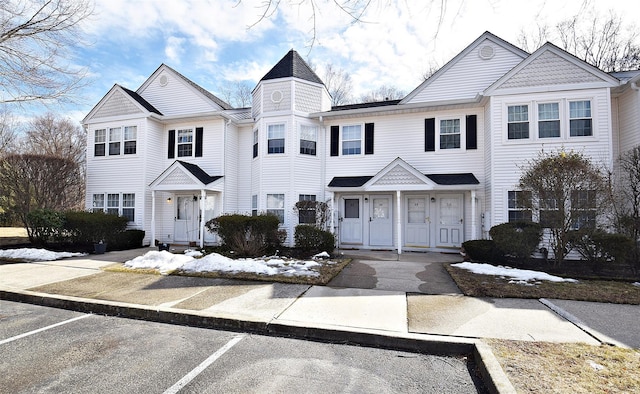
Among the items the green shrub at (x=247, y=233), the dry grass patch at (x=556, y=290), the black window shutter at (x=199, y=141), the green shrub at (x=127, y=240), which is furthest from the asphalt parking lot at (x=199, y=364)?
the black window shutter at (x=199, y=141)

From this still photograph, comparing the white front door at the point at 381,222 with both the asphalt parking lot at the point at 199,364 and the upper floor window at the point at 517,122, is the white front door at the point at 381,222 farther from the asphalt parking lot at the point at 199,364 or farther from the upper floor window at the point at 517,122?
the asphalt parking lot at the point at 199,364

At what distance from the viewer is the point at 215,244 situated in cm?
1422

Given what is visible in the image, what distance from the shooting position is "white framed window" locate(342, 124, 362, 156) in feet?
44.8

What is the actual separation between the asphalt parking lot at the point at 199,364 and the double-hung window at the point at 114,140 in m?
12.2

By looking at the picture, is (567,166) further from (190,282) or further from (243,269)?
(190,282)

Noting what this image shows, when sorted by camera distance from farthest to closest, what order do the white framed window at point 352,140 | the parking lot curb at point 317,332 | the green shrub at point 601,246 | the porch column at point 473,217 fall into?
the white framed window at point 352,140
the porch column at point 473,217
the green shrub at point 601,246
the parking lot curb at point 317,332

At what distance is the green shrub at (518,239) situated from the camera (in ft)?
28.6

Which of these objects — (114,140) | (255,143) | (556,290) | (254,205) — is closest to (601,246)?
(556,290)

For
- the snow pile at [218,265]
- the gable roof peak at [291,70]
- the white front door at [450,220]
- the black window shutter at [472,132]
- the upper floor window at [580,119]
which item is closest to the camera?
the snow pile at [218,265]

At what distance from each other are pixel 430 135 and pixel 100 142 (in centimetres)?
1528

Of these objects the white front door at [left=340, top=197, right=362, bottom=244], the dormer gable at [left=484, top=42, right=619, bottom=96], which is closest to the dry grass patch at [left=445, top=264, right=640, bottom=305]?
the white front door at [left=340, top=197, right=362, bottom=244]

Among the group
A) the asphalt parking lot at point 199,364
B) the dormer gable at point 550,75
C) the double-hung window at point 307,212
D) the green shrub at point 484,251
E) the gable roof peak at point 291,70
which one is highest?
the gable roof peak at point 291,70

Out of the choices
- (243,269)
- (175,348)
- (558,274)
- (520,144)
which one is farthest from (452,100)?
(175,348)

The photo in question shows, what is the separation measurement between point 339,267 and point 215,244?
766cm
